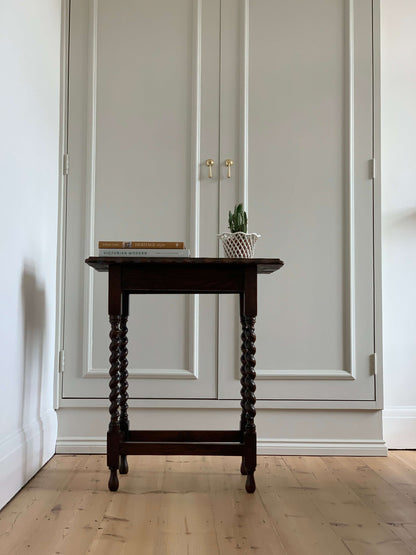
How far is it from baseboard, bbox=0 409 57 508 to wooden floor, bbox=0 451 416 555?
0.04m

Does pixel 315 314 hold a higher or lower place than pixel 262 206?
lower

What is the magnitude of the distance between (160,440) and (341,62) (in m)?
1.76

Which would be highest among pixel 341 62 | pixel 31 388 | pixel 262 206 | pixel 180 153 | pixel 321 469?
pixel 341 62

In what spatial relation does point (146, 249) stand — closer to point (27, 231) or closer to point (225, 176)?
point (27, 231)

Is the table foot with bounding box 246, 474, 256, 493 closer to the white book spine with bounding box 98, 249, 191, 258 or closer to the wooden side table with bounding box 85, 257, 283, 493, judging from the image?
the wooden side table with bounding box 85, 257, 283, 493

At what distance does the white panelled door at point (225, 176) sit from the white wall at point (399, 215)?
211 mm

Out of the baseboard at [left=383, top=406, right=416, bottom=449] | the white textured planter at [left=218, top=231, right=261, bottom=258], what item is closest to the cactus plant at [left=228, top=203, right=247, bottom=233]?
the white textured planter at [left=218, top=231, right=261, bottom=258]

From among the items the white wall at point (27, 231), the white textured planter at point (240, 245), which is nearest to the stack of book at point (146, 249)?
the white textured planter at point (240, 245)

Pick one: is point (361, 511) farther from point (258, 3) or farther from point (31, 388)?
point (258, 3)

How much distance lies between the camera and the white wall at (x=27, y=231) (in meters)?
1.88

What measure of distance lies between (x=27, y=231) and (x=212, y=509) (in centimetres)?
109

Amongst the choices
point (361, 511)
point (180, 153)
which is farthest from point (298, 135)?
point (361, 511)

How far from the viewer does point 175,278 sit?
2.06m

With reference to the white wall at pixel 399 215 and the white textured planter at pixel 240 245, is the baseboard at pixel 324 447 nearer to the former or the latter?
the white wall at pixel 399 215
